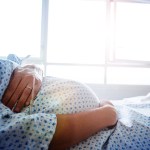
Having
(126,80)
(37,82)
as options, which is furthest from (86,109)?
(126,80)

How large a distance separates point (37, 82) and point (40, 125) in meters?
0.27

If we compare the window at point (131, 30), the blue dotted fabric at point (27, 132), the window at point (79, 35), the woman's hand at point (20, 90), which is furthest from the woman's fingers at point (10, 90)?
the window at point (131, 30)

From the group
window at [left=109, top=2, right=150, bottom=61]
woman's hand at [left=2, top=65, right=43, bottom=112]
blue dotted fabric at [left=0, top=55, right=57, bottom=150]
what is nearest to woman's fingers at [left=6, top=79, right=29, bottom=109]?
woman's hand at [left=2, top=65, right=43, bottom=112]

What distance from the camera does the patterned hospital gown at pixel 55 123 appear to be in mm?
568

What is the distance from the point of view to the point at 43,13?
232cm

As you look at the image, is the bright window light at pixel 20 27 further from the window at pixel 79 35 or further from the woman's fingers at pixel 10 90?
the woman's fingers at pixel 10 90

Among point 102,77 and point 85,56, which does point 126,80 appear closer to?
point 102,77

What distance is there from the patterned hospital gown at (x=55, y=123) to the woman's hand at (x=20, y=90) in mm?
29

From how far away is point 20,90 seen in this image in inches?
29.8

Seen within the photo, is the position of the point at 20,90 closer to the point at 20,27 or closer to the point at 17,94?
the point at 17,94

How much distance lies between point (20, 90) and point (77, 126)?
27cm

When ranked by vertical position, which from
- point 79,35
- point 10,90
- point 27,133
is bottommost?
point 27,133

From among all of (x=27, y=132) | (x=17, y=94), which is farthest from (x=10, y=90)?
(x=27, y=132)

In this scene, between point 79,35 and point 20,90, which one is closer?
point 20,90
